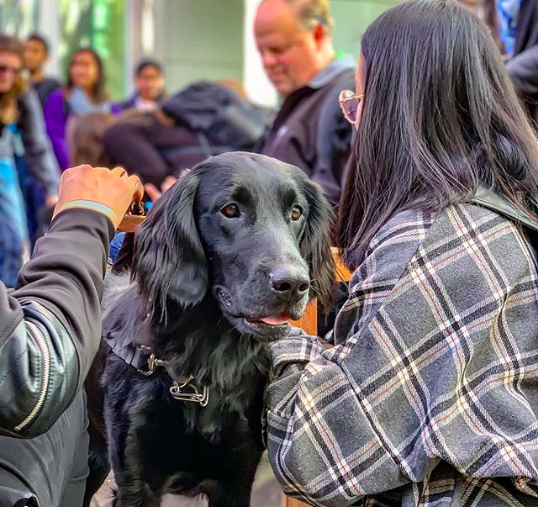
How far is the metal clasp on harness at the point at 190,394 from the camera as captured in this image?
5.43 feet

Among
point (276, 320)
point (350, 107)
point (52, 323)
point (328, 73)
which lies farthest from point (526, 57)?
point (52, 323)

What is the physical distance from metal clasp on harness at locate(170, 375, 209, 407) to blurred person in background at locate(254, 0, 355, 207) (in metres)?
1.39

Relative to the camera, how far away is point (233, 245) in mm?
1681

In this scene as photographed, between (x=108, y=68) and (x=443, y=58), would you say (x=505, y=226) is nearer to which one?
(x=443, y=58)

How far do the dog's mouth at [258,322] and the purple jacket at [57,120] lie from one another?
5.99 metres

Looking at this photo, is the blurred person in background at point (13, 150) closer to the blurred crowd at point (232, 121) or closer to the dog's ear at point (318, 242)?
the blurred crowd at point (232, 121)

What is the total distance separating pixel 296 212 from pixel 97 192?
1.44 ft

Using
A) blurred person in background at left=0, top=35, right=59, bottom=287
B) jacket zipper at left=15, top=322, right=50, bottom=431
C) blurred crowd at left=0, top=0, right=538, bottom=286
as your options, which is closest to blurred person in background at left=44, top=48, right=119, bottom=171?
blurred crowd at left=0, top=0, right=538, bottom=286

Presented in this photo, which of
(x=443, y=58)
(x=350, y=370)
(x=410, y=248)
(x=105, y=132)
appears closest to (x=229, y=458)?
(x=350, y=370)

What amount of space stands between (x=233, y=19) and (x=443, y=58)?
9.91m

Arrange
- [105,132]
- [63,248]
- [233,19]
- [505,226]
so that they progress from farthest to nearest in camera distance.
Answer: [233,19], [105,132], [505,226], [63,248]

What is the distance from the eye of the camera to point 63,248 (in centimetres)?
141

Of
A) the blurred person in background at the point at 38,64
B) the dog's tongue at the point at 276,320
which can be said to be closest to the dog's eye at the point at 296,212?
the dog's tongue at the point at 276,320

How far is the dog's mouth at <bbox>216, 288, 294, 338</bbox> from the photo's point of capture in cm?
161
